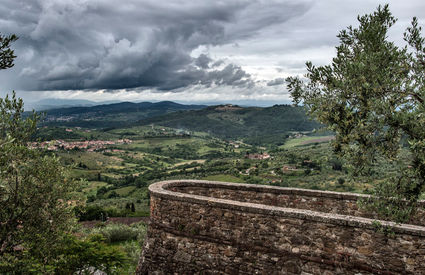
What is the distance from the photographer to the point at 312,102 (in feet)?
25.2

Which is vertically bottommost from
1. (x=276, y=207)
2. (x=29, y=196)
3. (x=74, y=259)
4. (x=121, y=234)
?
(x=121, y=234)

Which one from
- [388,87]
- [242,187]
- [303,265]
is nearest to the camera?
[388,87]

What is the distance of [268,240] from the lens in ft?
25.8

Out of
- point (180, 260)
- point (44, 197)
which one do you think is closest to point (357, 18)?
point (180, 260)

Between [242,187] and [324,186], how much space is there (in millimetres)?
40493

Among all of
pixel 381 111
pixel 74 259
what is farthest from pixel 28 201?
pixel 381 111

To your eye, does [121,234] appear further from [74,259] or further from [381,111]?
[381,111]

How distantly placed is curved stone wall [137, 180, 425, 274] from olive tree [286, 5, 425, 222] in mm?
884

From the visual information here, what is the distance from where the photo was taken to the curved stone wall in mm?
6809

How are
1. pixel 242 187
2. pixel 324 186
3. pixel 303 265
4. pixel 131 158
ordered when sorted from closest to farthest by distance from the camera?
pixel 303 265 → pixel 242 187 → pixel 324 186 → pixel 131 158

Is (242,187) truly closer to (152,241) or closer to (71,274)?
(152,241)

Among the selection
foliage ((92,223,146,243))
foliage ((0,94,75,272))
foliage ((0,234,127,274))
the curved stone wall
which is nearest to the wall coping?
the curved stone wall

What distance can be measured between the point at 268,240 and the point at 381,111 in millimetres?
4427

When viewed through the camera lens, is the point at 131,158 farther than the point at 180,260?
Yes
